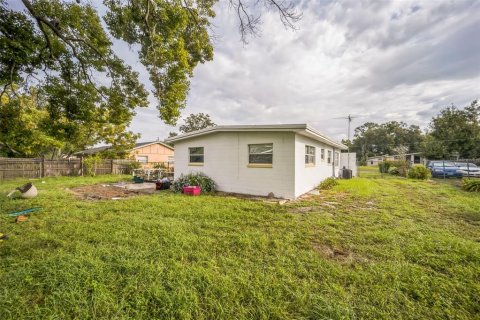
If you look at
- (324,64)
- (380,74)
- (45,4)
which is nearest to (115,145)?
(45,4)

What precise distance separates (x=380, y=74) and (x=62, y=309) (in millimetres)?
14211

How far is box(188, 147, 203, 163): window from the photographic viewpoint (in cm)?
969

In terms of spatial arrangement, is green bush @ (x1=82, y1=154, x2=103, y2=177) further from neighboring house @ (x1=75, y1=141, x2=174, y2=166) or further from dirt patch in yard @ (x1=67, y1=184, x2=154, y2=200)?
dirt patch in yard @ (x1=67, y1=184, x2=154, y2=200)

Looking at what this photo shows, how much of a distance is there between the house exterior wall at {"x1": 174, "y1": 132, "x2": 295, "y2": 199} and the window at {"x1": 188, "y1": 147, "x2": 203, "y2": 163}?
232 mm

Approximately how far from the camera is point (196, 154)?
388 inches

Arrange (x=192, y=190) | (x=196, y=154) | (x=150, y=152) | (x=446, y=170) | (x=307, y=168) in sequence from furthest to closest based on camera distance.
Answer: (x=150, y=152) → (x=446, y=170) → (x=196, y=154) → (x=307, y=168) → (x=192, y=190)

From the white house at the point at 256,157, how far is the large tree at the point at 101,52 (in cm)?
262

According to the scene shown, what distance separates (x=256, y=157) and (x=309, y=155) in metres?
2.98

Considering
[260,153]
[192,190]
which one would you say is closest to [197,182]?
[192,190]

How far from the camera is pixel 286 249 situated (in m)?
3.22

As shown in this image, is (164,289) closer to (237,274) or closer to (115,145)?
(237,274)

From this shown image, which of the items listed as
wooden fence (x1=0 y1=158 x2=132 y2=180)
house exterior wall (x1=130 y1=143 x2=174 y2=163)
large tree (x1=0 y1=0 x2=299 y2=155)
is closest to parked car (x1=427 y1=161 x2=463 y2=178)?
large tree (x1=0 y1=0 x2=299 y2=155)

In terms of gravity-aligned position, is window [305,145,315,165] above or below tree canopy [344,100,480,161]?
below

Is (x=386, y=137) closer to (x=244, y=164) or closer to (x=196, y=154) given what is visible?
(x=244, y=164)
